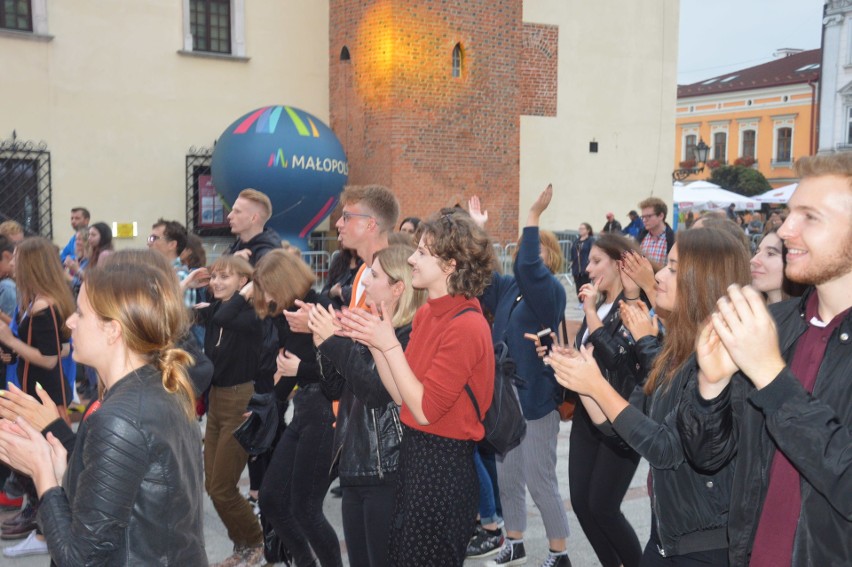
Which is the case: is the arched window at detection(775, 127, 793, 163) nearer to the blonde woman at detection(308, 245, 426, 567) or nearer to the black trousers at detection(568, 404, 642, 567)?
the black trousers at detection(568, 404, 642, 567)

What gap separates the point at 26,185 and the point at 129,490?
15832 millimetres

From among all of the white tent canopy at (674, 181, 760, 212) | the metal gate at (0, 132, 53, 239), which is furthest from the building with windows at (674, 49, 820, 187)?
the metal gate at (0, 132, 53, 239)

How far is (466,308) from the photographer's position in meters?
3.68

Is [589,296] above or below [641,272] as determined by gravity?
below

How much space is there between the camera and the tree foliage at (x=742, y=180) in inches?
1758

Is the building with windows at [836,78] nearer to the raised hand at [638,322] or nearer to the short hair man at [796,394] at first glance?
the raised hand at [638,322]

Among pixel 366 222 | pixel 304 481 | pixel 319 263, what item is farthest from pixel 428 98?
pixel 304 481

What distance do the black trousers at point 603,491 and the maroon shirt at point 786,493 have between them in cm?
185

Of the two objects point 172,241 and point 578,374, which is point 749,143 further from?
point 578,374

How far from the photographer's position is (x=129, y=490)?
2.36 metres

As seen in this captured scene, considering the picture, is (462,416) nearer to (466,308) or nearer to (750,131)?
(466,308)

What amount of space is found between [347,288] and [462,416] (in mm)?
1767

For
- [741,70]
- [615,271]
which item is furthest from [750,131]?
[615,271]

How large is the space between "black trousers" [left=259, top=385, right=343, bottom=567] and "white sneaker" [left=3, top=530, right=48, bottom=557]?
6.01 feet
